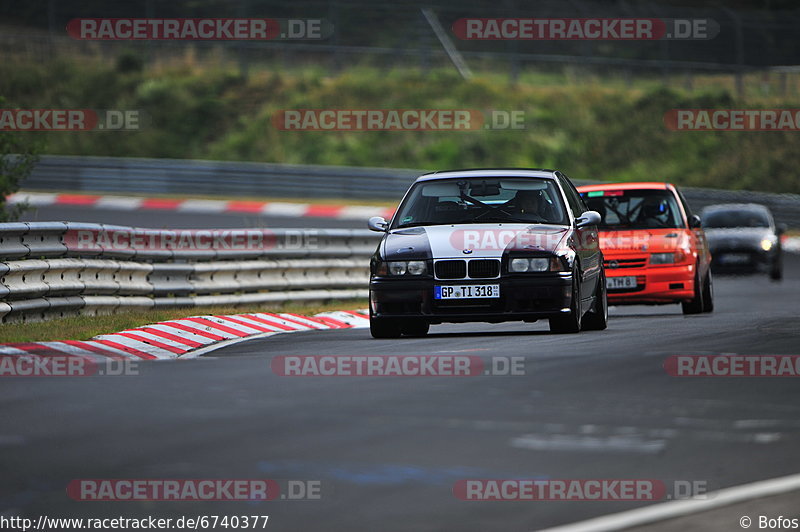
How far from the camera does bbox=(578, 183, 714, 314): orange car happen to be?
17656mm

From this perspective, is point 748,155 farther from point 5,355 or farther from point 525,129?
point 5,355

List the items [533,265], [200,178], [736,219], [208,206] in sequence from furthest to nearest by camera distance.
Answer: [200,178], [208,206], [736,219], [533,265]

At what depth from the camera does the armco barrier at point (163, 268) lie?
1409cm

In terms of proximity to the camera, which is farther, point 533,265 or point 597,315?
point 597,315

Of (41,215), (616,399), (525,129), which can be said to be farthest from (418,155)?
(616,399)

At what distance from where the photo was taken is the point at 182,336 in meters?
13.8

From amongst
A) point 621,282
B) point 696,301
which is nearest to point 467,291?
point 621,282

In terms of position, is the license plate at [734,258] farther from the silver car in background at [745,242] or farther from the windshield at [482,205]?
the windshield at [482,205]

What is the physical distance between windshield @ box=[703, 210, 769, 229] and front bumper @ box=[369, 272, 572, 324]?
14836 mm

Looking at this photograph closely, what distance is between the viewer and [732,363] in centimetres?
1141

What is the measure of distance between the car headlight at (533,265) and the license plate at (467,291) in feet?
0.74

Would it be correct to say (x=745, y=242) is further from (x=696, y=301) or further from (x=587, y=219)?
(x=587, y=219)

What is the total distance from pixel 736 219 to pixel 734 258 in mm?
1231

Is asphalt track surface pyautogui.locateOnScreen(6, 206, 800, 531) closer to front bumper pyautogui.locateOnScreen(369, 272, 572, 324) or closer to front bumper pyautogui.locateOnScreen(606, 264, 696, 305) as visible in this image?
front bumper pyautogui.locateOnScreen(369, 272, 572, 324)
